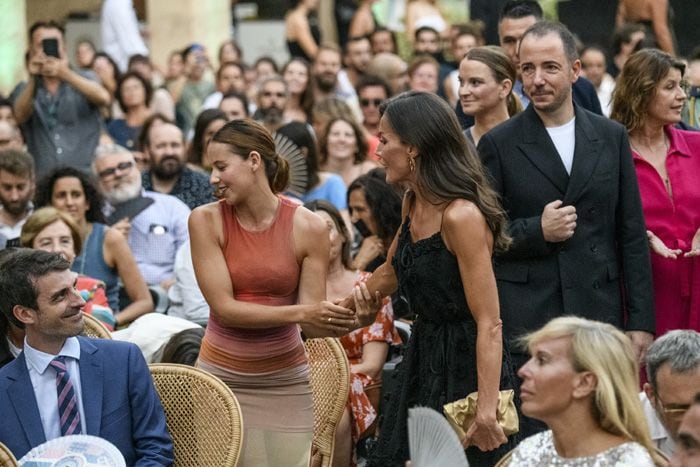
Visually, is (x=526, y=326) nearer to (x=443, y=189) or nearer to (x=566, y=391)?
(x=443, y=189)

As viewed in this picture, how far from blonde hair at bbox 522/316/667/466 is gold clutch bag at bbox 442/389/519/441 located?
68cm

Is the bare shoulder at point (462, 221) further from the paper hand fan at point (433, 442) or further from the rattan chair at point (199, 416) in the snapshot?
the rattan chair at point (199, 416)

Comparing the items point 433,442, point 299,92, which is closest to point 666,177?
point 433,442

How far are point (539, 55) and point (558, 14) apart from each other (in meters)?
10.2

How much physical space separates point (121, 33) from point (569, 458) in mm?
12404

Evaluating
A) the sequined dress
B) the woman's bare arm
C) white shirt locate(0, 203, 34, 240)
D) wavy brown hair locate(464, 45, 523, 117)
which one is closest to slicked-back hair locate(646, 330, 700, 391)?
Result: the sequined dress

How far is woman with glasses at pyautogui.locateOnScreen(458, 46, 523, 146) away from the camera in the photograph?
689 centimetres

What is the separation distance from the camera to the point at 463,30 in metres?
13.6

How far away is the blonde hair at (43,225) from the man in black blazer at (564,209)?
2.82 metres

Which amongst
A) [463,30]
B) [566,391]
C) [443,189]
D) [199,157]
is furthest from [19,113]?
[566,391]

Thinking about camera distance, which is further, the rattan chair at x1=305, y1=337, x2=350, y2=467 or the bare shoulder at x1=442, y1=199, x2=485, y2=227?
the rattan chair at x1=305, y1=337, x2=350, y2=467

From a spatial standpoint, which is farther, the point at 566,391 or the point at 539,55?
the point at 539,55

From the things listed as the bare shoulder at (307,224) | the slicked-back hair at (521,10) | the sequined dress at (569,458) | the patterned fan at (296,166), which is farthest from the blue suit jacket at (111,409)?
the patterned fan at (296,166)

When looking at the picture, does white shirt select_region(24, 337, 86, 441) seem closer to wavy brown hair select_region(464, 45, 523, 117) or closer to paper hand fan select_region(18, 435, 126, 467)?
paper hand fan select_region(18, 435, 126, 467)
